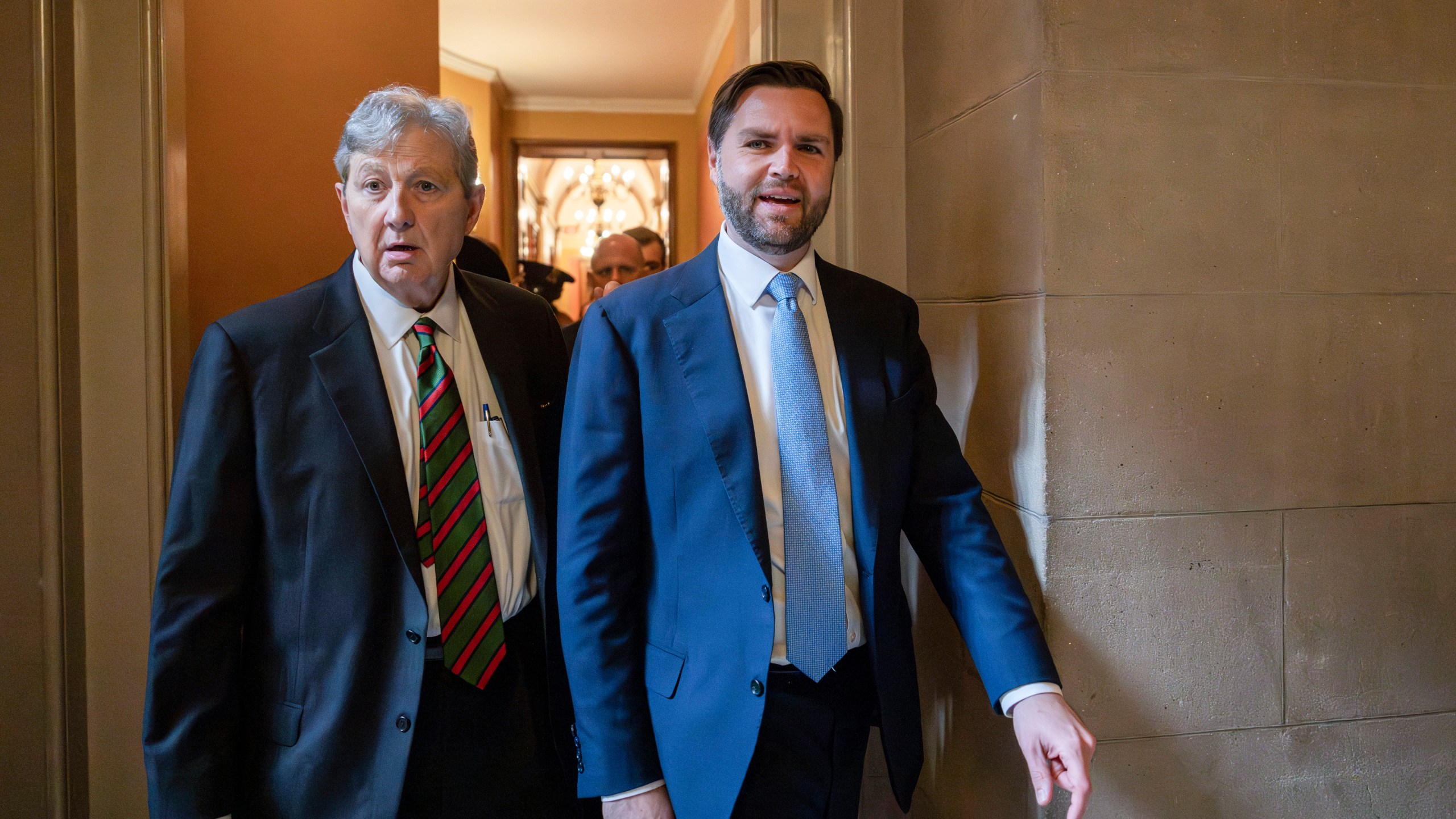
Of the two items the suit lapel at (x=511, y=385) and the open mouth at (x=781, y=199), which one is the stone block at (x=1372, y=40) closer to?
the open mouth at (x=781, y=199)

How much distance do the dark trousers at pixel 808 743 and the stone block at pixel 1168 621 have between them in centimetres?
41

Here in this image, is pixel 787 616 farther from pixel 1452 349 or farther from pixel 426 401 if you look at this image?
pixel 1452 349

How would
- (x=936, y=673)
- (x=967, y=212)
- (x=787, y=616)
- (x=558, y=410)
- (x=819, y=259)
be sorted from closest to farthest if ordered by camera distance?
(x=787, y=616) → (x=819, y=259) → (x=558, y=410) → (x=967, y=212) → (x=936, y=673)

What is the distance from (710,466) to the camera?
138 centimetres

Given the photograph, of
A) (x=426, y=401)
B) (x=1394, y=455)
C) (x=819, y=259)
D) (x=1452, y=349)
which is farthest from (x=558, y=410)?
(x=1452, y=349)

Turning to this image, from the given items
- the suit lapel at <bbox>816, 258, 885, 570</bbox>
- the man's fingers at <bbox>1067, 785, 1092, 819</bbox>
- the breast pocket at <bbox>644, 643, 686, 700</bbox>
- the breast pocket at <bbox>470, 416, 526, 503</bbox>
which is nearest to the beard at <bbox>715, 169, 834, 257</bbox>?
the suit lapel at <bbox>816, 258, 885, 570</bbox>

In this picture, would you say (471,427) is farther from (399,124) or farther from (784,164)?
(784,164)

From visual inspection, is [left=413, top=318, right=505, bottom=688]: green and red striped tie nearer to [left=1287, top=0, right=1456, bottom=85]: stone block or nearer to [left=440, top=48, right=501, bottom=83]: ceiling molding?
[left=1287, top=0, right=1456, bottom=85]: stone block

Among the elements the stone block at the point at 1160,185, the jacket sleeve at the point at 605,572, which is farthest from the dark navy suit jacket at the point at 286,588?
the stone block at the point at 1160,185

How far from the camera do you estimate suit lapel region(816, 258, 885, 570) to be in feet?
4.65

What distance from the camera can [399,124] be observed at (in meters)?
1.47

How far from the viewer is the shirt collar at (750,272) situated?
1.48 m

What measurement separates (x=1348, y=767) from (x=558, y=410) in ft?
5.22

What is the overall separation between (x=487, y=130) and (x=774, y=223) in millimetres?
6708
